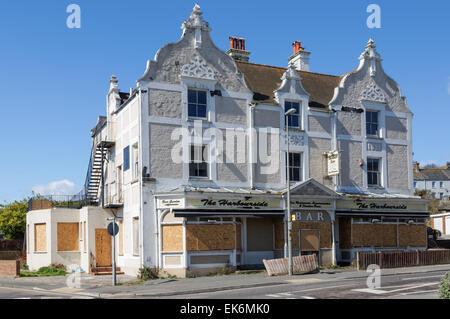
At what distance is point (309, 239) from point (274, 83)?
940 cm

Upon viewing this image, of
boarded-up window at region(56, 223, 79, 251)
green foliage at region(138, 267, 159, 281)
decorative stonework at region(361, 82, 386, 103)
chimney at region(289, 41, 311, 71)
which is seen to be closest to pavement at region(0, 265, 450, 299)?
green foliage at region(138, 267, 159, 281)

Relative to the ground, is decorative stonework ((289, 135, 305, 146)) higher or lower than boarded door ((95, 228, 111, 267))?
higher

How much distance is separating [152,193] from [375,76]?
16224 millimetres

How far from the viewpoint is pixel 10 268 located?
3028cm

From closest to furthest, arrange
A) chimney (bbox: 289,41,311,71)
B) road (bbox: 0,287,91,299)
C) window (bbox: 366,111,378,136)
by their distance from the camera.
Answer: road (bbox: 0,287,91,299) < window (bbox: 366,111,378,136) < chimney (bbox: 289,41,311,71)

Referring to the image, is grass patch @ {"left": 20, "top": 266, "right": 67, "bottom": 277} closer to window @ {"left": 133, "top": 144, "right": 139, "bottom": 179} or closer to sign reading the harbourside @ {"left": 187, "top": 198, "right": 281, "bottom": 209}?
window @ {"left": 133, "top": 144, "right": 139, "bottom": 179}

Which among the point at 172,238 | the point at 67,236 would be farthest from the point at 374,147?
the point at 67,236

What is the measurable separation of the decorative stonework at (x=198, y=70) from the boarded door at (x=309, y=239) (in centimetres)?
946

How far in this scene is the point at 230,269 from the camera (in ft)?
90.7

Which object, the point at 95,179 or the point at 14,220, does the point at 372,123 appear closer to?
the point at 95,179

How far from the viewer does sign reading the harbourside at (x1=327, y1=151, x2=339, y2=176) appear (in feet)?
103

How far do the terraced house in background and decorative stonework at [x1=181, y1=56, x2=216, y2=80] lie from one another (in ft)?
0.21
